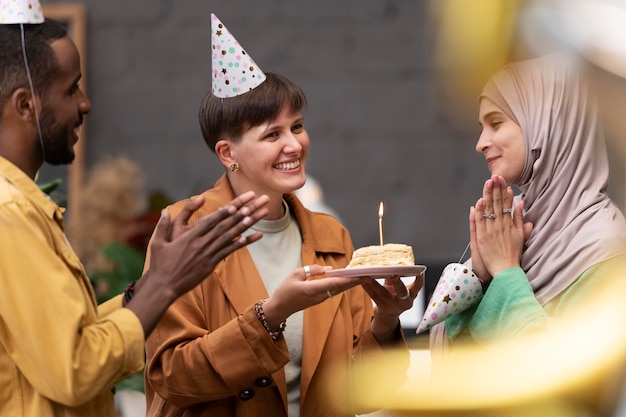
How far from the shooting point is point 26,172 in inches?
55.2

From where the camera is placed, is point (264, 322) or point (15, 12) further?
point (264, 322)

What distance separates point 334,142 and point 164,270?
2664mm

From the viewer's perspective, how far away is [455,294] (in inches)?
58.6

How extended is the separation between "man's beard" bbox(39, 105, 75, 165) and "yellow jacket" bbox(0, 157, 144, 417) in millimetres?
82

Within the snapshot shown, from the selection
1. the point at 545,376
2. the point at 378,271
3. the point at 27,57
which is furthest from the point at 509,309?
the point at 27,57

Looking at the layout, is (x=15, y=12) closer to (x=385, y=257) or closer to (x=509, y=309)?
(x=385, y=257)

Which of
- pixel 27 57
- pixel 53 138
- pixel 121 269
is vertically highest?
pixel 27 57

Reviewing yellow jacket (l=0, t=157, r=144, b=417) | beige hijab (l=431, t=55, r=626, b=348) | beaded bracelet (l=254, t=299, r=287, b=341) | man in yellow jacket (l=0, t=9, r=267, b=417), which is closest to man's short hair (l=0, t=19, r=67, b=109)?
man in yellow jacket (l=0, t=9, r=267, b=417)

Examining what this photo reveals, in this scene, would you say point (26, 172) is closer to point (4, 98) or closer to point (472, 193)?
point (4, 98)

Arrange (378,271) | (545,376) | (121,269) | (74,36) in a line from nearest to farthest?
(545,376)
(378,271)
(121,269)
(74,36)

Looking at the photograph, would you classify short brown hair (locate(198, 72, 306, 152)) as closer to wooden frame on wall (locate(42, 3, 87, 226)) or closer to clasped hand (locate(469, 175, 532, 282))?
clasped hand (locate(469, 175, 532, 282))

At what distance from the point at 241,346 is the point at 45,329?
0.44m

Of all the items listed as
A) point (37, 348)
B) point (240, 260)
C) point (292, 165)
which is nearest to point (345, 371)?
point (240, 260)

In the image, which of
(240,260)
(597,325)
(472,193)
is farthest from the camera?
(472,193)
